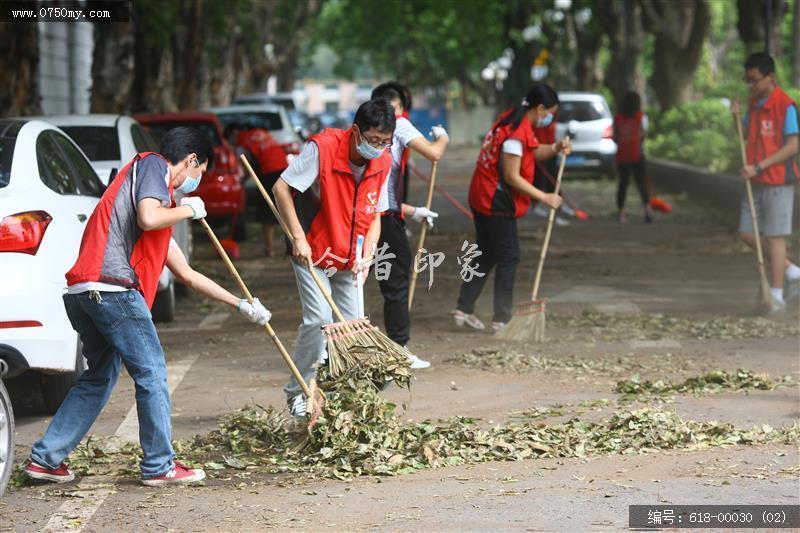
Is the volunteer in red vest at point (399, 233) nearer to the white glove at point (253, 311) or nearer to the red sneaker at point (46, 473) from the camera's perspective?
the white glove at point (253, 311)

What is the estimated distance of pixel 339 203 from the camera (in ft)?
23.7

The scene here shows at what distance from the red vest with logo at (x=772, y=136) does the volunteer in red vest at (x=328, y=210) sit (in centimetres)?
474

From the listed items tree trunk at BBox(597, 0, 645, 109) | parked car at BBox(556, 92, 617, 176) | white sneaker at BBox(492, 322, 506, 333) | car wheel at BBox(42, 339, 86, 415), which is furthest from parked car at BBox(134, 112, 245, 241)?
tree trunk at BBox(597, 0, 645, 109)

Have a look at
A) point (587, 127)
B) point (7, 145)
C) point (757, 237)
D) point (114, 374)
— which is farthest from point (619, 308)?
point (587, 127)

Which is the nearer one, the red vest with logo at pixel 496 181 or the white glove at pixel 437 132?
the white glove at pixel 437 132

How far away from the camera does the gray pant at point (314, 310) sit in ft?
23.8

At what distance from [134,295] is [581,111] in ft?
71.8

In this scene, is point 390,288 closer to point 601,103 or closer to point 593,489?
point 593,489

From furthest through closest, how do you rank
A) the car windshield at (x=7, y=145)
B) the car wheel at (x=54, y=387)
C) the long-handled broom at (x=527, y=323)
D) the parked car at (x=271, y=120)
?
the parked car at (x=271, y=120), the long-handled broom at (x=527, y=323), the car wheel at (x=54, y=387), the car windshield at (x=7, y=145)

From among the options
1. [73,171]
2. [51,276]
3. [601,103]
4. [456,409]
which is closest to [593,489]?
[456,409]

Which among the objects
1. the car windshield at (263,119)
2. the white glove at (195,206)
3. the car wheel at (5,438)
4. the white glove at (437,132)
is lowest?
the car wheel at (5,438)

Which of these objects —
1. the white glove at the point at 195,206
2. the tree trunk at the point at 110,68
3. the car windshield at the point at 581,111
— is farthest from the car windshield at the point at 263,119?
the white glove at the point at 195,206

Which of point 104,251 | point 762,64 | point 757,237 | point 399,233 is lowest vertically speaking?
point 757,237

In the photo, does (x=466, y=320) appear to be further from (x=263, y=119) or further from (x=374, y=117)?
(x=263, y=119)
